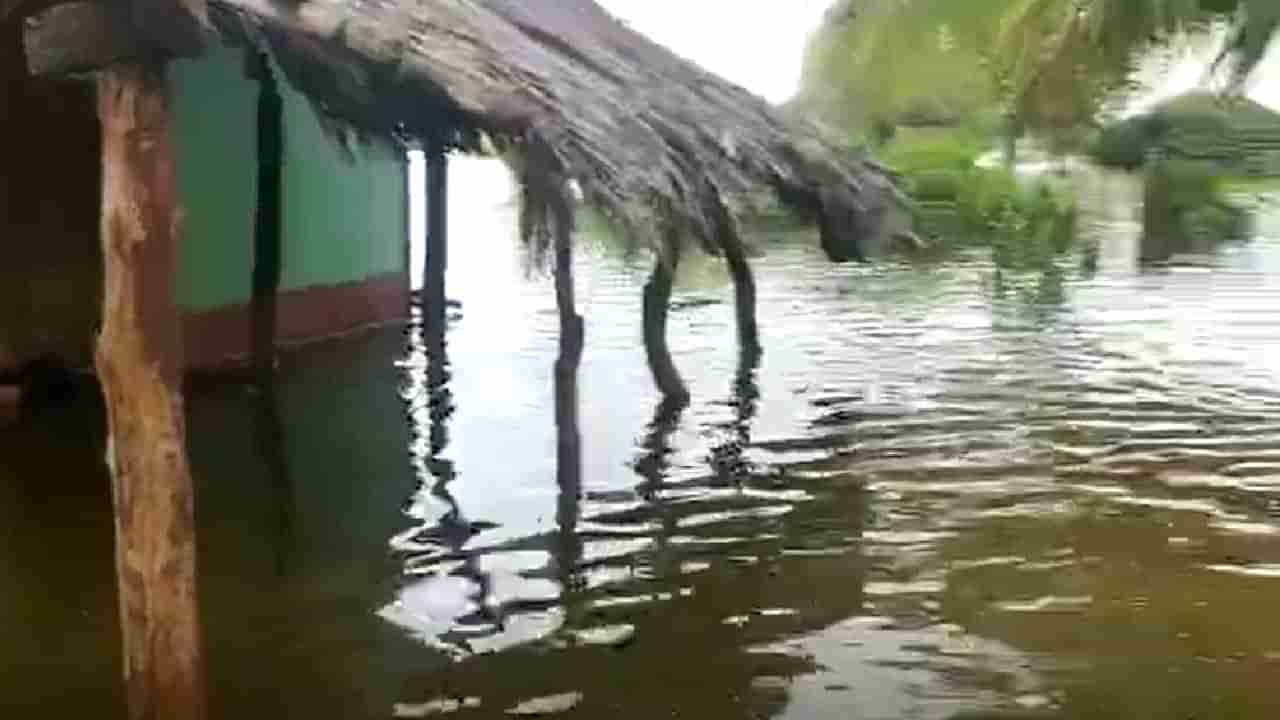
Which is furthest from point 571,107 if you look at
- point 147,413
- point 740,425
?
point 740,425

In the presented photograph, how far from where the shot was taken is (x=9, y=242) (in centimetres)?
1105

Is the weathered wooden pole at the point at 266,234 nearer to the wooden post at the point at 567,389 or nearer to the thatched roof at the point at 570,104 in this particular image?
the thatched roof at the point at 570,104

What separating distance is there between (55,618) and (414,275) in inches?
442

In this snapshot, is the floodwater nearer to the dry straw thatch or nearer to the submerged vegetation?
the dry straw thatch

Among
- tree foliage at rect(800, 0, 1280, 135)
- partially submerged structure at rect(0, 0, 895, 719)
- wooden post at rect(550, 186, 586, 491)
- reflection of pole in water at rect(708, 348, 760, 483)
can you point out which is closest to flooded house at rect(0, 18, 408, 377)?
partially submerged structure at rect(0, 0, 895, 719)

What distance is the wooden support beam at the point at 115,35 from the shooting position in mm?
4711

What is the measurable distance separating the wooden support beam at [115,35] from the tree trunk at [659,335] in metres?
5.47

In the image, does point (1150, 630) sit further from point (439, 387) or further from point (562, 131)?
point (439, 387)

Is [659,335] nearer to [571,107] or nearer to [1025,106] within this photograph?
[1025,106]

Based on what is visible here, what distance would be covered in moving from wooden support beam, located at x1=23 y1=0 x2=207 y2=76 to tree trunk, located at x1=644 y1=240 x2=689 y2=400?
17.9 feet

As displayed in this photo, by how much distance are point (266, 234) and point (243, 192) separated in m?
1.12

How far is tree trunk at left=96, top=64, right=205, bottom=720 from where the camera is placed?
4949mm

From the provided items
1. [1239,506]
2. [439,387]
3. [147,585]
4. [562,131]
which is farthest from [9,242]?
[1239,506]

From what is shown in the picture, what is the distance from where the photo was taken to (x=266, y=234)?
11406mm
